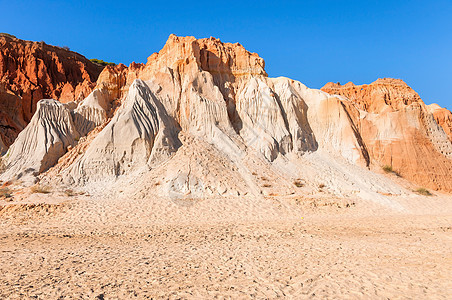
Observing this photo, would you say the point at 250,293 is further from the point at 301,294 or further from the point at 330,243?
the point at 330,243

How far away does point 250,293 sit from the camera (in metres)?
5.35

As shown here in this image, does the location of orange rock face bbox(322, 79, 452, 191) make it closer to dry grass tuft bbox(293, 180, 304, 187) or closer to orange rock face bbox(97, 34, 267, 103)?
dry grass tuft bbox(293, 180, 304, 187)

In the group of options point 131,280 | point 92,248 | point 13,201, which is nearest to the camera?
point 131,280

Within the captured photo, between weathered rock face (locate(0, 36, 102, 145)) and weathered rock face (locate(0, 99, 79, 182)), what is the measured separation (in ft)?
25.0

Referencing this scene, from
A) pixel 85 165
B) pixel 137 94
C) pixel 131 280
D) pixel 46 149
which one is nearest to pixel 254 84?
pixel 137 94

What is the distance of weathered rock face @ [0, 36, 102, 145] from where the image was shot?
32.0 metres

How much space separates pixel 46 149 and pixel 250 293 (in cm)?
1778

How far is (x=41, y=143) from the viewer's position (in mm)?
19172

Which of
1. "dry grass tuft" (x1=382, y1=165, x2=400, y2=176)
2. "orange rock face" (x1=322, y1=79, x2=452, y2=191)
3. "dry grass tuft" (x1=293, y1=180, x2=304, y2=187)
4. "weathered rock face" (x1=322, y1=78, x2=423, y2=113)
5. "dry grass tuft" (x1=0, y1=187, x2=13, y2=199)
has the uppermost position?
"weathered rock face" (x1=322, y1=78, x2=423, y2=113)

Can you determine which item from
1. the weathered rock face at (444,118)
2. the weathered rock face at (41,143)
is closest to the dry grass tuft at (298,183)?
the weathered rock face at (41,143)

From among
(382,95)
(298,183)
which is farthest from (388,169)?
(382,95)

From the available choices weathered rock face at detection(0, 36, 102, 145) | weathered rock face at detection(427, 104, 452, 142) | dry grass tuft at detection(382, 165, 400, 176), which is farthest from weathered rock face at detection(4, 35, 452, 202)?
weathered rock face at detection(0, 36, 102, 145)

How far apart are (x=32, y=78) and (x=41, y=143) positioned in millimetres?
25676

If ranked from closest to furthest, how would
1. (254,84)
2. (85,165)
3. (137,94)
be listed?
(85,165), (137,94), (254,84)
